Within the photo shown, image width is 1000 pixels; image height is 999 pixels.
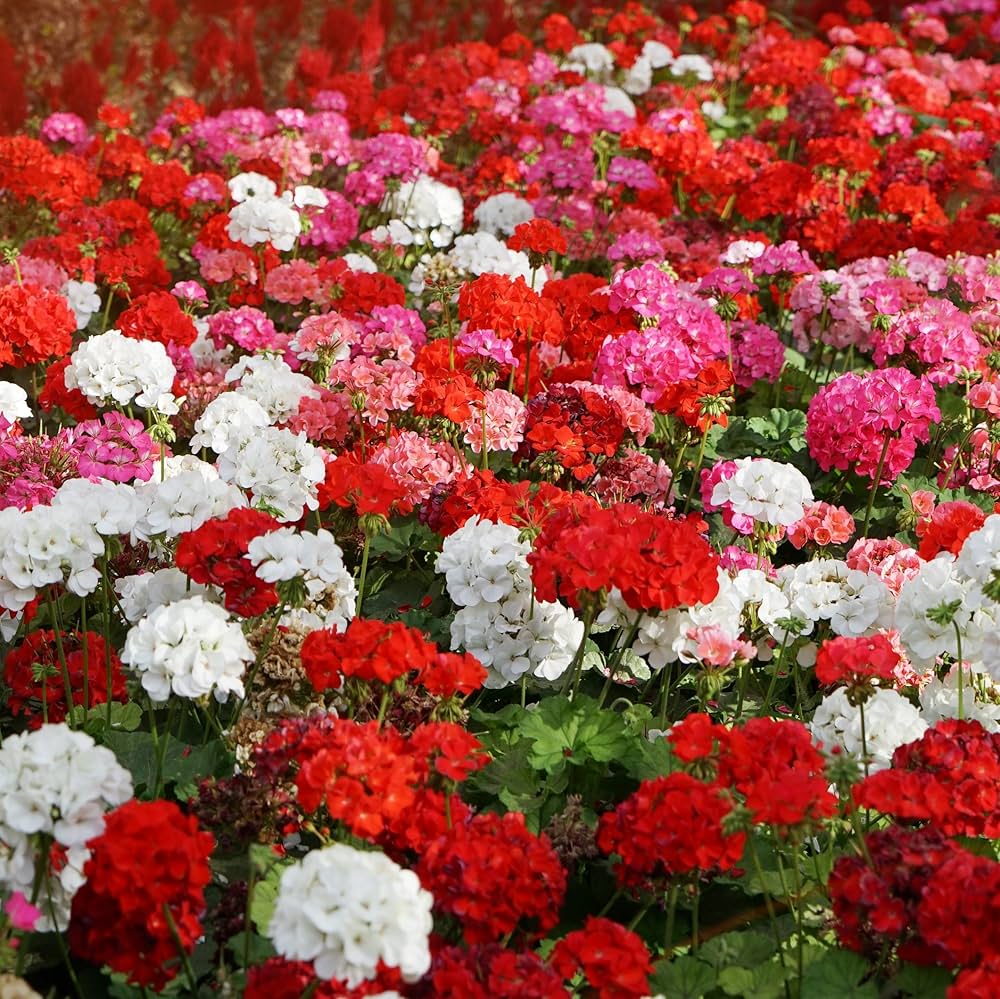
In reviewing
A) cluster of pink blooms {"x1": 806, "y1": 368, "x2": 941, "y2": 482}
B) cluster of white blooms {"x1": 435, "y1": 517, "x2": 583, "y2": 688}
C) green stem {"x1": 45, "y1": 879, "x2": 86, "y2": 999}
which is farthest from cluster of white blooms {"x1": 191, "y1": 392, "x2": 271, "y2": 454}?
cluster of pink blooms {"x1": 806, "y1": 368, "x2": 941, "y2": 482}

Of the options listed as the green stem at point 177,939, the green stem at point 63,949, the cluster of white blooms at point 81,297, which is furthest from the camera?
the cluster of white blooms at point 81,297

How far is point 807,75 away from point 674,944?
6.38 meters

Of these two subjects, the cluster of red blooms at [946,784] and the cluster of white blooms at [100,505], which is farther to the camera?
the cluster of white blooms at [100,505]

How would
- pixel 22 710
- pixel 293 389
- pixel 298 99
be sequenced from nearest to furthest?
pixel 22 710 → pixel 293 389 → pixel 298 99

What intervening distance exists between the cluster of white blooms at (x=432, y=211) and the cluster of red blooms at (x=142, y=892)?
4.02 metres

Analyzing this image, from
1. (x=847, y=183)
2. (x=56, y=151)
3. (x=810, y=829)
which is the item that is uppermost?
(x=810, y=829)

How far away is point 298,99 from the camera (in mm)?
8133

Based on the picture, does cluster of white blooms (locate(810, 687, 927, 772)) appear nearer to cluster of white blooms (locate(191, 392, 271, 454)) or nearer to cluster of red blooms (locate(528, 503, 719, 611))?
cluster of red blooms (locate(528, 503, 719, 611))

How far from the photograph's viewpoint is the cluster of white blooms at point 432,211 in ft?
20.3

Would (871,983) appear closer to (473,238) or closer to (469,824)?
(469,824)

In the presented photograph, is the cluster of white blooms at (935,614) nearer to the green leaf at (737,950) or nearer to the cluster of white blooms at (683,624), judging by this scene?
the cluster of white blooms at (683,624)

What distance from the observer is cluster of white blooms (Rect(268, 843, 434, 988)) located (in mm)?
2342

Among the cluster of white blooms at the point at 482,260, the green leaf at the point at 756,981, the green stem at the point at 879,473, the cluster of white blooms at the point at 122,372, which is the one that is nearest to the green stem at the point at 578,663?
the green leaf at the point at 756,981

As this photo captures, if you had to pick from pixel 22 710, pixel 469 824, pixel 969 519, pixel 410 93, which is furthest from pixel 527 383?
pixel 410 93
